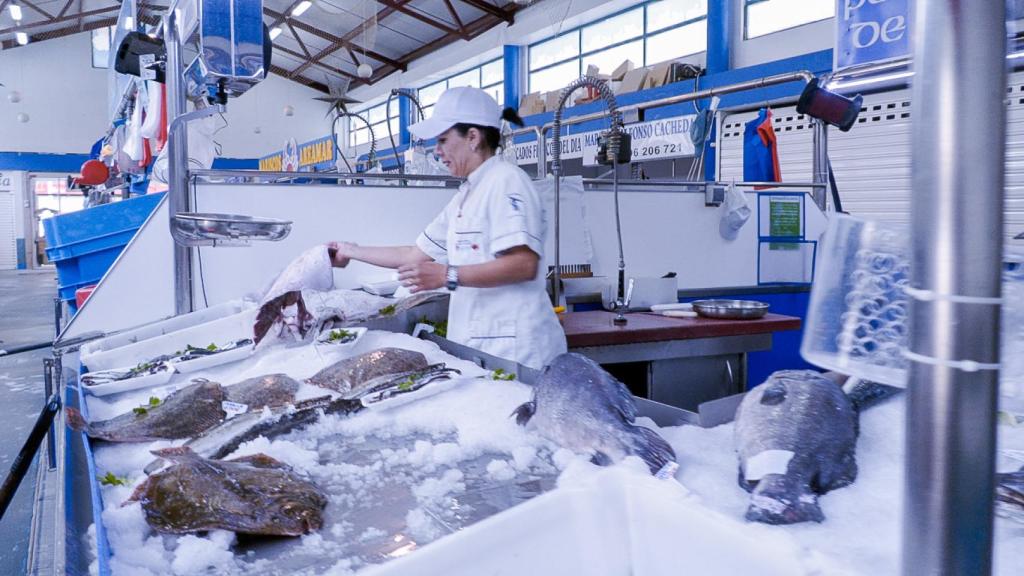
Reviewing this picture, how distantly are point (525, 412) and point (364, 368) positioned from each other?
62 centimetres

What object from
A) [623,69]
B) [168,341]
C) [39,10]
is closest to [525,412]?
[168,341]

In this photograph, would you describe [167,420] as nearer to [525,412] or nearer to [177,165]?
[525,412]

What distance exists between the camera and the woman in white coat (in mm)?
2420

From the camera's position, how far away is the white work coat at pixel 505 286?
2.46 m

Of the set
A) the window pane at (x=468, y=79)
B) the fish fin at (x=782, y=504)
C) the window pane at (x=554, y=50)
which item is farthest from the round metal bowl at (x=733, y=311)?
the window pane at (x=468, y=79)

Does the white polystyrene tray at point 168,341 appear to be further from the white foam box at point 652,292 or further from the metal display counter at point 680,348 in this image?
the white foam box at point 652,292

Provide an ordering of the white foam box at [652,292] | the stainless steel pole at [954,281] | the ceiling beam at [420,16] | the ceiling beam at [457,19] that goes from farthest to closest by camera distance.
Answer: the ceiling beam at [420,16]
the ceiling beam at [457,19]
the white foam box at [652,292]
the stainless steel pole at [954,281]

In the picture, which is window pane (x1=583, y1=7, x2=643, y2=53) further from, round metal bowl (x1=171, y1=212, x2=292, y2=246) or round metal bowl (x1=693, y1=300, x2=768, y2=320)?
round metal bowl (x1=171, y1=212, x2=292, y2=246)

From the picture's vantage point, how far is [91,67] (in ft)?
67.9

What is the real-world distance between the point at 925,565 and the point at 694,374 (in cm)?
276

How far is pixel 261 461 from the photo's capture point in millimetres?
1241

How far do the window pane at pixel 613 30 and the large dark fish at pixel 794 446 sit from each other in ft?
38.6

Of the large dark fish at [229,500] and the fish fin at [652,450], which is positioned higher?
the fish fin at [652,450]

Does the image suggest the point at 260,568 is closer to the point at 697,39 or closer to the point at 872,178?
the point at 872,178
